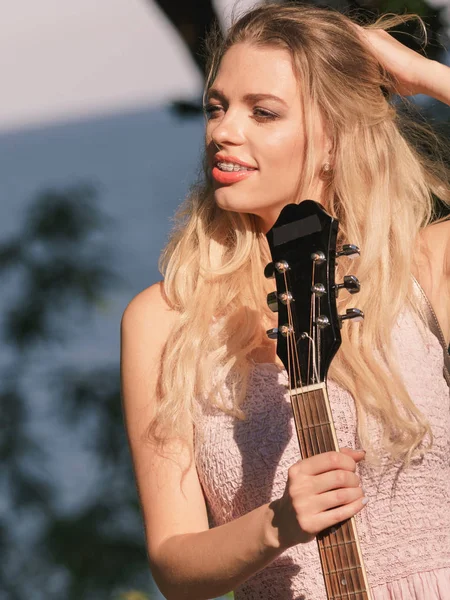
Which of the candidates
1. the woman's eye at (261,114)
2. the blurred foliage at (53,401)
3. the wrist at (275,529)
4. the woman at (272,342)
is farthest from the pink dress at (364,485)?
the blurred foliage at (53,401)

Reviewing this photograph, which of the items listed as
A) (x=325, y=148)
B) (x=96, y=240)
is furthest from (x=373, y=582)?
(x=96, y=240)

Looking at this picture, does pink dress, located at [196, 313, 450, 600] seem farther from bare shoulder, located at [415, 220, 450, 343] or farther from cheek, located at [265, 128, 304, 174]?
cheek, located at [265, 128, 304, 174]

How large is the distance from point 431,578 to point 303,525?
58cm

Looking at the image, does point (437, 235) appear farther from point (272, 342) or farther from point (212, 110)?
point (212, 110)

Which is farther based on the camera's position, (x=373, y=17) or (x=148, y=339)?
(x=373, y=17)

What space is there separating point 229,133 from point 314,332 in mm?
624

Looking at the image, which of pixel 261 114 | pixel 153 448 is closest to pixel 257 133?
pixel 261 114

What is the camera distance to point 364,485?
261 cm

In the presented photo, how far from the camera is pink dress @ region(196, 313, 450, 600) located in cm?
258

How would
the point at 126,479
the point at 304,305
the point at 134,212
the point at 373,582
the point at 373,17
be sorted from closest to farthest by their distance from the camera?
1. the point at 304,305
2. the point at 373,582
3. the point at 373,17
4. the point at 126,479
5. the point at 134,212

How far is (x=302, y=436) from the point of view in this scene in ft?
7.39

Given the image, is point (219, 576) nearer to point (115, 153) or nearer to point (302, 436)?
point (302, 436)

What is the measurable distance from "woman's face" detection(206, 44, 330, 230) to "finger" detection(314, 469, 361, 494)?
0.81 m

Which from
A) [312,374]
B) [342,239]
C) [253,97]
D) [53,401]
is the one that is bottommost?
[312,374]
